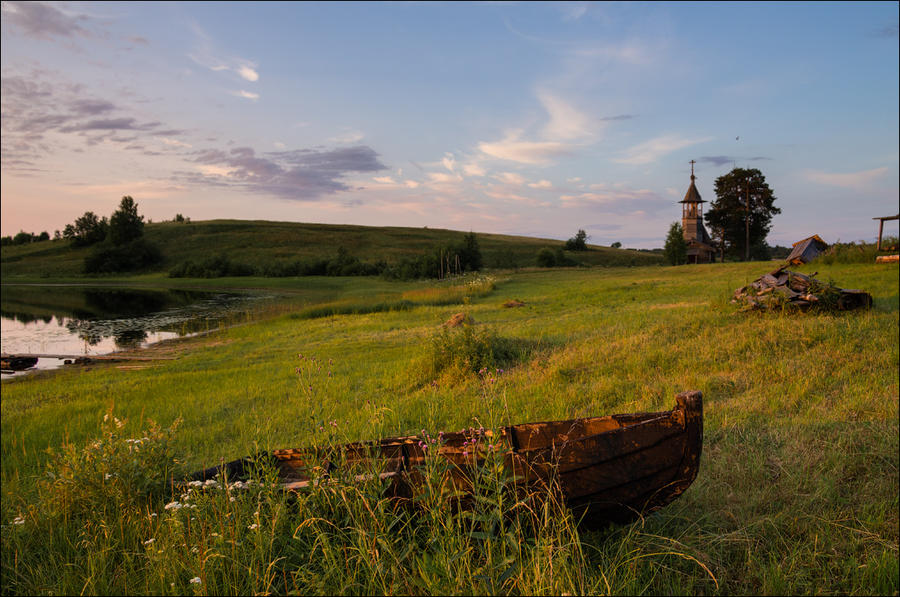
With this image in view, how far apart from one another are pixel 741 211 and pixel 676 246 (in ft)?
23.9

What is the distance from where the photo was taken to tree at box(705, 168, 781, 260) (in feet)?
166

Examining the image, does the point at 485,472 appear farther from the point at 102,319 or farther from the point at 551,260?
the point at 551,260

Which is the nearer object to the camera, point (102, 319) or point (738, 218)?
point (102, 319)

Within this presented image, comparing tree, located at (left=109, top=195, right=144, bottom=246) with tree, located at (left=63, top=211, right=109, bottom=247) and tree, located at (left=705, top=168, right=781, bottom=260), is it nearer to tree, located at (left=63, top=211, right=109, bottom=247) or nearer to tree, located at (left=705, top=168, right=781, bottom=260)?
tree, located at (left=63, top=211, right=109, bottom=247)

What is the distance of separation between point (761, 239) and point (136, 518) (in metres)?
66.3

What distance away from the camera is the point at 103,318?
32.5 metres

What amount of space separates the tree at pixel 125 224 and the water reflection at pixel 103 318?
37.3 meters

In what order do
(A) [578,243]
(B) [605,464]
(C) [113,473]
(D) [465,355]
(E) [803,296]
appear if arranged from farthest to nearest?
(A) [578,243] < (E) [803,296] < (D) [465,355] < (C) [113,473] < (B) [605,464]

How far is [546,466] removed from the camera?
3.63 metres

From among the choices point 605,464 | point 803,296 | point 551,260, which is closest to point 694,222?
point 551,260

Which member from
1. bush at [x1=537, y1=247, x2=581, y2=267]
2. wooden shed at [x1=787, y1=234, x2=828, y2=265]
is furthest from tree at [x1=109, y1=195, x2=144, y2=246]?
wooden shed at [x1=787, y1=234, x2=828, y2=265]

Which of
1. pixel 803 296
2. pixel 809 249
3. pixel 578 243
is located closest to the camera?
pixel 803 296

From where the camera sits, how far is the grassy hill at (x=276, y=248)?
78.0 metres

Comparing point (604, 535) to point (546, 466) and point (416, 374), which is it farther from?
point (416, 374)
